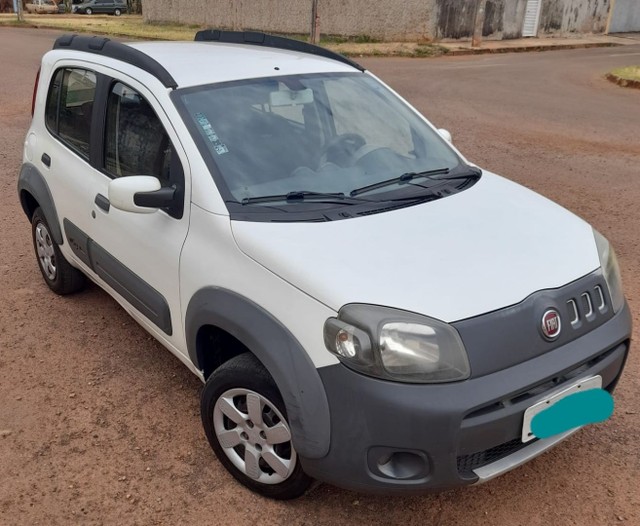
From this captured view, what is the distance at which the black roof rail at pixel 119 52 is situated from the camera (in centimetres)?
318

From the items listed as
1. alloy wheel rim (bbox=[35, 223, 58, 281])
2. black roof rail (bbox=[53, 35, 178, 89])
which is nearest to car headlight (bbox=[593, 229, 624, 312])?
black roof rail (bbox=[53, 35, 178, 89])

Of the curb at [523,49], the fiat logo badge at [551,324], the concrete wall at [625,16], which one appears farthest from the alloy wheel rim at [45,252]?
the concrete wall at [625,16]

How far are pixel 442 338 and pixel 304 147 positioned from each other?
4.38 feet

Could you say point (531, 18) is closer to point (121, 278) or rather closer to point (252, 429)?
point (121, 278)

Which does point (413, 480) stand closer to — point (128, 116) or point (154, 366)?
point (154, 366)

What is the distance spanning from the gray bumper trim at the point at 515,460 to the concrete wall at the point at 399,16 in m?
21.0

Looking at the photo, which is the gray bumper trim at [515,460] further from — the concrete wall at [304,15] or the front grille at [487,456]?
the concrete wall at [304,15]

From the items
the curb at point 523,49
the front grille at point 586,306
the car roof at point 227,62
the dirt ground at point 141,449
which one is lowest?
the dirt ground at point 141,449

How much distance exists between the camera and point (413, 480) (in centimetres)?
232

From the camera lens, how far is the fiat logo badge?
7.86ft

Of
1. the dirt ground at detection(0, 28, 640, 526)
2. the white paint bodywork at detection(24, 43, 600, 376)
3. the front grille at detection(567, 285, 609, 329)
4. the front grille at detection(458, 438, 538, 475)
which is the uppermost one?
the white paint bodywork at detection(24, 43, 600, 376)

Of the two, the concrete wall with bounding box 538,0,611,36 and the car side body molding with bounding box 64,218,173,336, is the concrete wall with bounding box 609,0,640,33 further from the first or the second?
the car side body molding with bounding box 64,218,173,336

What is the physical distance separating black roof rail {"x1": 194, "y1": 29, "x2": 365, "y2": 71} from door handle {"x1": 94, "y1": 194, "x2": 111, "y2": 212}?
4.77 ft

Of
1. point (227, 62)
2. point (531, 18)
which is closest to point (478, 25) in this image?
point (531, 18)
